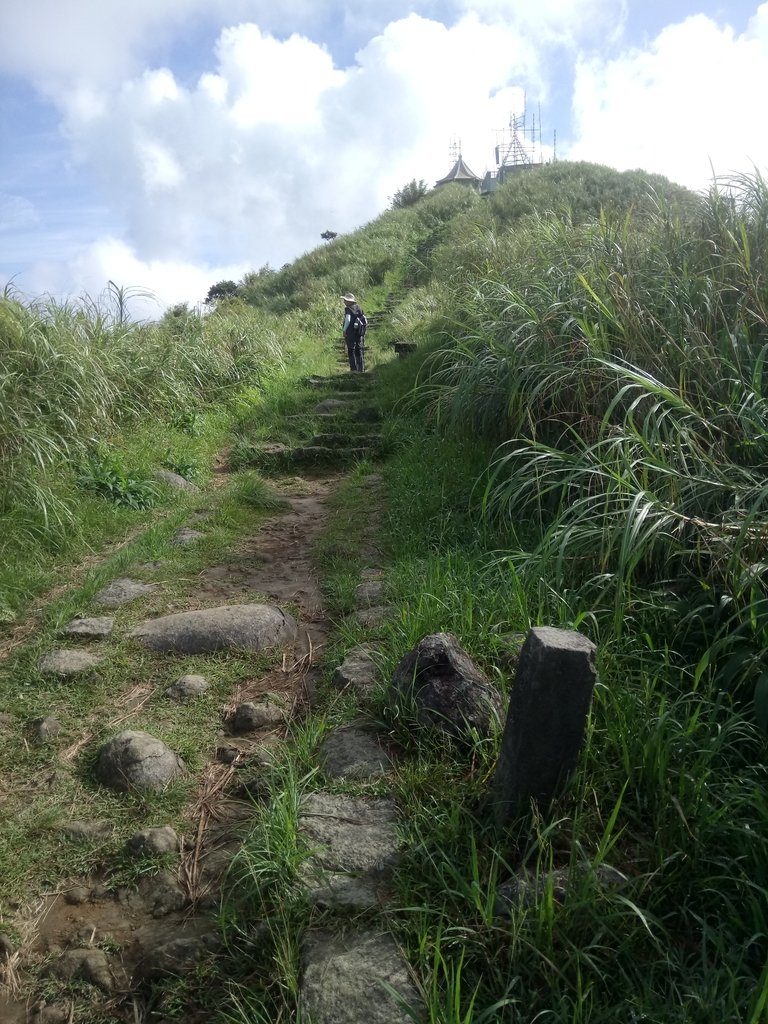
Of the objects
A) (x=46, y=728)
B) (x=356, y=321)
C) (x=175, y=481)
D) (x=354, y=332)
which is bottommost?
(x=46, y=728)

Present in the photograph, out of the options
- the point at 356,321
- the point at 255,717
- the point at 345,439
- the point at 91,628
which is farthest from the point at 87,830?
the point at 356,321

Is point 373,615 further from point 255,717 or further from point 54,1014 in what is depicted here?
point 54,1014

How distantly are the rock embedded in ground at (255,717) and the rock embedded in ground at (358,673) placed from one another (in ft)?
0.90

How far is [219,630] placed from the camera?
12.5 ft

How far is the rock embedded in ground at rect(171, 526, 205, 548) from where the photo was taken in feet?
17.0

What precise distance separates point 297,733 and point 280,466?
4.67 meters

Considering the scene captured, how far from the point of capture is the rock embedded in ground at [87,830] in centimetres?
Answer: 256

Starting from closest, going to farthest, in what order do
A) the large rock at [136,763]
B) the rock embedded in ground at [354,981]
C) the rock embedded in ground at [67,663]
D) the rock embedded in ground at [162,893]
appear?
1. the rock embedded in ground at [354,981]
2. the rock embedded in ground at [162,893]
3. the large rock at [136,763]
4. the rock embedded in ground at [67,663]

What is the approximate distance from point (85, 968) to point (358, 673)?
149 centimetres

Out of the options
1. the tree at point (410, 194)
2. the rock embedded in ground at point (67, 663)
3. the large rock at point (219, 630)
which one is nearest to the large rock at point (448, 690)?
the large rock at point (219, 630)

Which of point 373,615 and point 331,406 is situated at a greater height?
point 331,406

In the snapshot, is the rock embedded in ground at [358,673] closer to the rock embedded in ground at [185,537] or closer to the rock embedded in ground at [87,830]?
the rock embedded in ground at [87,830]

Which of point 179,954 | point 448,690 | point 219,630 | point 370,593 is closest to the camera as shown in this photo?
point 179,954

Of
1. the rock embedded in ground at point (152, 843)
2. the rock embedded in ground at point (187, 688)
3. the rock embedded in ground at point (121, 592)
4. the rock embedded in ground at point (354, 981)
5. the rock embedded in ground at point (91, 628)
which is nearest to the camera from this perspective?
the rock embedded in ground at point (354, 981)
